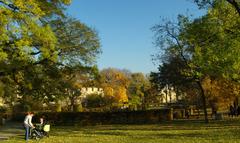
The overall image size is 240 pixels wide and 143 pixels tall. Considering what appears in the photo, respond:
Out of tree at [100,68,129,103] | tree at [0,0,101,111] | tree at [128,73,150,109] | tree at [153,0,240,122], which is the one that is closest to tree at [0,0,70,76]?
tree at [0,0,101,111]

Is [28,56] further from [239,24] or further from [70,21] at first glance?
[239,24]

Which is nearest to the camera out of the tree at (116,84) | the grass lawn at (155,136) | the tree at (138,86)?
the grass lawn at (155,136)

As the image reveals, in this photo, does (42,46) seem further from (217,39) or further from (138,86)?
(138,86)

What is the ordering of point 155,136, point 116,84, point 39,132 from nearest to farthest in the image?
point 155,136, point 39,132, point 116,84

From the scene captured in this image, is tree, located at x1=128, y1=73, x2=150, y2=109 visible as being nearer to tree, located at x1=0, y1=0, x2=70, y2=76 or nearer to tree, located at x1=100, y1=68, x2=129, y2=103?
tree, located at x1=100, y1=68, x2=129, y2=103

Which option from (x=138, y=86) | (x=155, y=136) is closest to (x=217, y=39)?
(x=155, y=136)

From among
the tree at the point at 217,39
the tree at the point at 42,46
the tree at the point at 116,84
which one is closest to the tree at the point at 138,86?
the tree at the point at 116,84

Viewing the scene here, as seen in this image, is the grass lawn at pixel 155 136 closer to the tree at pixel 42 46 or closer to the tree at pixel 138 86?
the tree at pixel 42 46

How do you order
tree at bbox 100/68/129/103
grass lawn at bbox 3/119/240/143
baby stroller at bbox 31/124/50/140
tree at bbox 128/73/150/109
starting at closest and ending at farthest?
1. grass lawn at bbox 3/119/240/143
2. baby stroller at bbox 31/124/50/140
3. tree at bbox 100/68/129/103
4. tree at bbox 128/73/150/109

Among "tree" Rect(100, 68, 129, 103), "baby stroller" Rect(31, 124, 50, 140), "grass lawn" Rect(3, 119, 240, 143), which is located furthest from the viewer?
"tree" Rect(100, 68, 129, 103)

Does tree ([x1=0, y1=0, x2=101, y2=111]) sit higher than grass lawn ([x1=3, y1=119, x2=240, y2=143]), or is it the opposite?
tree ([x1=0, y1=0, x2=101, y2=111])

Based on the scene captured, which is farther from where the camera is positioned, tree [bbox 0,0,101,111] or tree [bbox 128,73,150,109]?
tree [bbox 128,73,150,109]

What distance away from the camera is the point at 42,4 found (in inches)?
1359

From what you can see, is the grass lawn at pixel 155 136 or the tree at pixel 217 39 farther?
the tree at pixel 217 39
